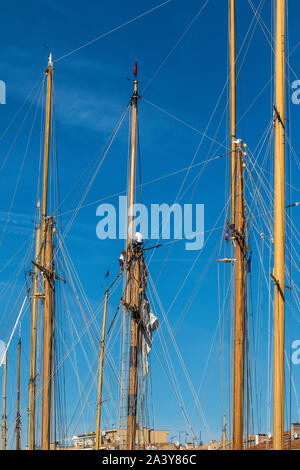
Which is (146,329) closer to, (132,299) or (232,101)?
(132,299)

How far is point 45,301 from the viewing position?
195 ft

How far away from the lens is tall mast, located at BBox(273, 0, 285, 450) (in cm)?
3292

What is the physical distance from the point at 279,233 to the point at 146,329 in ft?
76.4

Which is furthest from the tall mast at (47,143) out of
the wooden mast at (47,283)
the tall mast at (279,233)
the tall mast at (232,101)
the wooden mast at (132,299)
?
the tall mast at (279,233)

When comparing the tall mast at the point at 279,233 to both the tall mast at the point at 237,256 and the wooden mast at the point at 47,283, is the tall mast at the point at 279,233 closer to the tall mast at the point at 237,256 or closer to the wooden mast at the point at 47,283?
the tall mast at the point at 237,256

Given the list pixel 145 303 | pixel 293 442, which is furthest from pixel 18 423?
pixel 145 303

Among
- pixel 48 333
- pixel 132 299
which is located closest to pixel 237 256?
pixel 132 299

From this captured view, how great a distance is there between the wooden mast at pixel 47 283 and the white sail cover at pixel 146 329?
5895 mm

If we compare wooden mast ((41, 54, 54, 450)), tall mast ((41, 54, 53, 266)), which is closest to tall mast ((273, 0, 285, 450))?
wooden mast ((41, 54, 54, 450))
